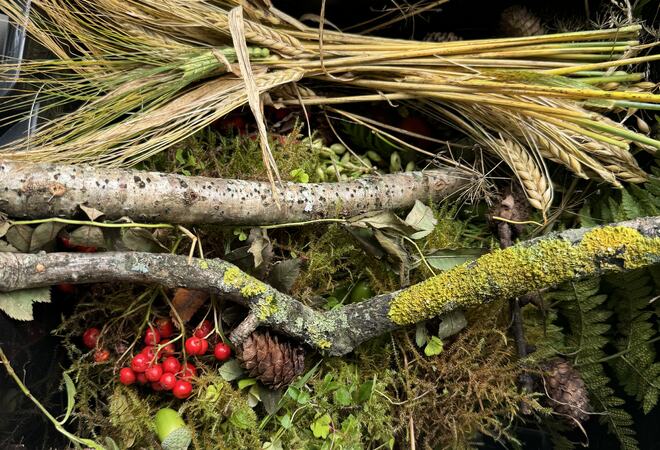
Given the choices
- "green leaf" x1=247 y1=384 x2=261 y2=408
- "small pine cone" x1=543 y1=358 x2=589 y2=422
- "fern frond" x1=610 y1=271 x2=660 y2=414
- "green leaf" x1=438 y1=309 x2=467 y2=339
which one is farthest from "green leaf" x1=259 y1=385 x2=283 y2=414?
"fern frond" x1=610 y1=271 x2=660 y2=414

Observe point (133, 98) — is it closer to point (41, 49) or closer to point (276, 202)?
point (41, 49)

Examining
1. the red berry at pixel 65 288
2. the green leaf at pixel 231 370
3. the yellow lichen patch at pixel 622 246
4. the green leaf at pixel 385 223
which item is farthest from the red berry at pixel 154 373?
the yellow lichen patch at pixel 622 246

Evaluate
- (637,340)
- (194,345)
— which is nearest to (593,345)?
(637,340)

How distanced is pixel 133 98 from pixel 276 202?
1.08 feet

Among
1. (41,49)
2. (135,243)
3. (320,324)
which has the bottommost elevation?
(320,324)

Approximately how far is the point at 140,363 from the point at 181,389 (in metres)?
0.08

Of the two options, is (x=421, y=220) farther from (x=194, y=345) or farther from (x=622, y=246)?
(x=194, y=345)

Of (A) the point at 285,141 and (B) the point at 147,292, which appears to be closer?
(B) the point at 147,292

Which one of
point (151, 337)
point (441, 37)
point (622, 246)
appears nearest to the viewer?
point (622, 246)

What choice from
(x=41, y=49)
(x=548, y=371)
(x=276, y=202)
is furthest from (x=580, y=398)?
(x=41, y=49)

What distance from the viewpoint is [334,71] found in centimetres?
109

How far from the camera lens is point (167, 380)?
0.95 metres

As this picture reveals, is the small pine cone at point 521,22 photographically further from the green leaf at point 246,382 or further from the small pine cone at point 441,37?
the green leaf at point 246,382

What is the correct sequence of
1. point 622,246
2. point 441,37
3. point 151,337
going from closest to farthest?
1. point 622,246
2. point 151,337
3. point 441,37
